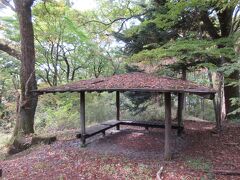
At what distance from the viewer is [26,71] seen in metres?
9.09

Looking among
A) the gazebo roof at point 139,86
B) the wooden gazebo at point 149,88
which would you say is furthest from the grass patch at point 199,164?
the gazebo roof at point 139,86

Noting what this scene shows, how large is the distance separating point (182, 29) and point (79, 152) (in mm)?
7357

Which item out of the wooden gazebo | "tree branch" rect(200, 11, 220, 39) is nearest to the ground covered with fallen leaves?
the wooden gazebo

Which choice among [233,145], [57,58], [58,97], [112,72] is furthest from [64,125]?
[233,145]

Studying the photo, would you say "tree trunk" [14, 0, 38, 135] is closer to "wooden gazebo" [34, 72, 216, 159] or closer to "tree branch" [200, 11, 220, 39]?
"wooden gazebo" [34, 72, 216, 159]

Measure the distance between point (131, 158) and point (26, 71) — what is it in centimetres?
516

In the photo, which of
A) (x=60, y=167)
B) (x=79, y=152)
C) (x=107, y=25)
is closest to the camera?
(x=60, y=167)

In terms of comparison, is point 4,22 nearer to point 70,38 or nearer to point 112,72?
point 70,38

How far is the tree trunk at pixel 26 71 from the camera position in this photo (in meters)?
8.96

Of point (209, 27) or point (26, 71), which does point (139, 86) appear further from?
point (209, 27)

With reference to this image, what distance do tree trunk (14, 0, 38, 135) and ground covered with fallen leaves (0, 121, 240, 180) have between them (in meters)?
1.34

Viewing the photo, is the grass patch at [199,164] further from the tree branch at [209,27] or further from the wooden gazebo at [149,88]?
the tree branch at [209,27]

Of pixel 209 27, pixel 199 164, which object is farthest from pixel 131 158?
pixel 209 27

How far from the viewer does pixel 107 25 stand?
1584cm
